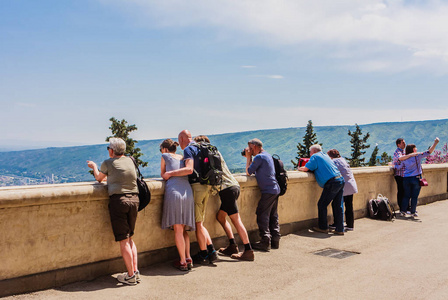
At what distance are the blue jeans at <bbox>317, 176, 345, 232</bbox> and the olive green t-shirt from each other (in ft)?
14.7

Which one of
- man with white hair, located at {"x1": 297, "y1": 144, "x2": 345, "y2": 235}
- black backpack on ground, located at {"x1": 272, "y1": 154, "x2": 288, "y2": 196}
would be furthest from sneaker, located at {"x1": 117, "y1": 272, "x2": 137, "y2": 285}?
man with white hair, located at {"x1": 297, "y1": 144, "x2": 345, "y2": 235}

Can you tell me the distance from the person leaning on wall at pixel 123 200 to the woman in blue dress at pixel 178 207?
61 cm

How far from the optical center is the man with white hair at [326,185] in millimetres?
8578

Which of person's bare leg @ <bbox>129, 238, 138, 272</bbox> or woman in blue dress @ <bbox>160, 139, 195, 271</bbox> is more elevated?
woman in blue dress @ <bbox>160, 139, 195, 271</bbox>

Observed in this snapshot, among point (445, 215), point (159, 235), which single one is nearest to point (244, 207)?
point (159, 235)

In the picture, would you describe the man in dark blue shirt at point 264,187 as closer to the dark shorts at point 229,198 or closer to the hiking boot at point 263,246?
the hiking boot at point 263,246

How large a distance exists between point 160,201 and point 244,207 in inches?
75.1

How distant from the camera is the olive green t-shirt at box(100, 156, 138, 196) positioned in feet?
17.2

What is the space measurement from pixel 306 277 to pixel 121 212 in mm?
2436

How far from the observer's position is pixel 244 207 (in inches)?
296

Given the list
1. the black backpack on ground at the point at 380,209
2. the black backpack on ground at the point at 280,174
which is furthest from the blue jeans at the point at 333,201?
the black backpack on ground at the point at 380,209

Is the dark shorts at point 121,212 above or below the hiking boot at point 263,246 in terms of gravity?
above

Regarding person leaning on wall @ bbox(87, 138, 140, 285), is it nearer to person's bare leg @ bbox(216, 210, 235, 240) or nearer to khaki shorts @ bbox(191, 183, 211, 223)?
khaki shorts @ bbox(191, 183, 211, 223)

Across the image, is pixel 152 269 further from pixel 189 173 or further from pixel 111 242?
pixel 189 173
